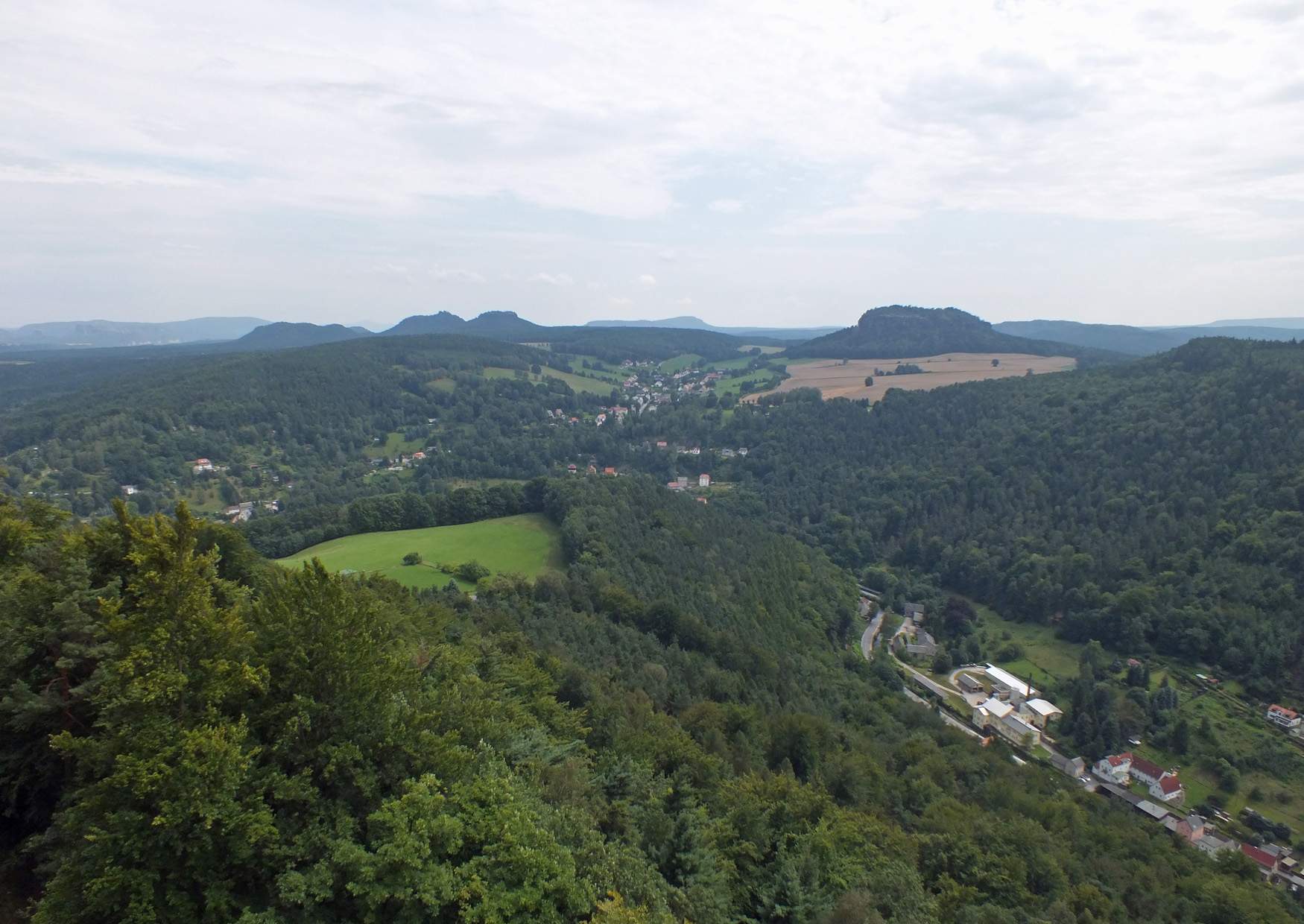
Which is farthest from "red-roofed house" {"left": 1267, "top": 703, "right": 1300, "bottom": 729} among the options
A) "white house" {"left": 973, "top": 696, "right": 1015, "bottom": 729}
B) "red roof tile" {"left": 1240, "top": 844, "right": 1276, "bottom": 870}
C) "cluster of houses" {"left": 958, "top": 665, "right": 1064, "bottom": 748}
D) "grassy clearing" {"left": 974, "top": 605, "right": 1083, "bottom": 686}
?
"white house" {"left": 973, "top": 696, "right": 1015, "bottom": 729}

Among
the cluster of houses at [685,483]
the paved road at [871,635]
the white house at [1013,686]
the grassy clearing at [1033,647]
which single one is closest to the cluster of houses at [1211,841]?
the white house at [1013,686]

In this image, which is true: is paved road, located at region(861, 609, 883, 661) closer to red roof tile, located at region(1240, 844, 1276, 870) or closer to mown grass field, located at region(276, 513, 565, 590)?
red roof tile, located at region(1240, 844, 1276, 870)

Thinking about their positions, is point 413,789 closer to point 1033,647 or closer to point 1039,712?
point 1039,712

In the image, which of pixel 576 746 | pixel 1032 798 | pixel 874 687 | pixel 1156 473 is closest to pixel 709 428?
pixel 1156 473

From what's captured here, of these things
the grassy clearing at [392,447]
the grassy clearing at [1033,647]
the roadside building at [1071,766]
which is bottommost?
the grassy clearing at [1033,647]

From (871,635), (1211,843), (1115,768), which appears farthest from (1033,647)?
(1211,843)

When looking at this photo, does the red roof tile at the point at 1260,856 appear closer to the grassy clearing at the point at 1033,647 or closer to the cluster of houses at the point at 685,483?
the grassy clearing at the point at 1033,647
